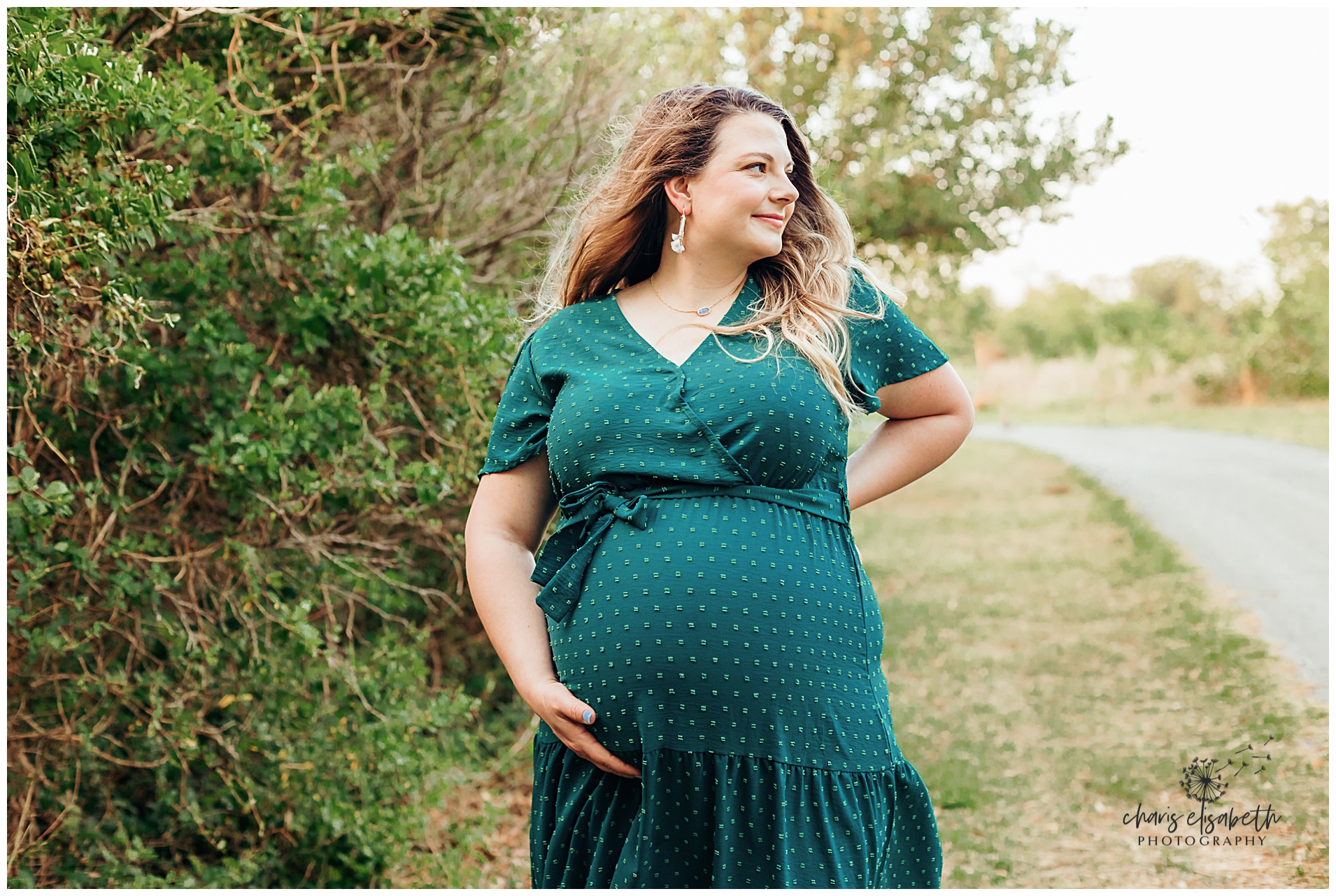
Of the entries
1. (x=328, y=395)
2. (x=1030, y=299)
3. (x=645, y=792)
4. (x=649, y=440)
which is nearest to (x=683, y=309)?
(x=649, y=440)

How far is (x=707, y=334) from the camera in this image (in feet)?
6.48

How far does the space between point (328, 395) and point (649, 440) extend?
142cm

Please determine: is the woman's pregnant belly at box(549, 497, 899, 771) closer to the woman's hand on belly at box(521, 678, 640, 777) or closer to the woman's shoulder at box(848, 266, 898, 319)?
the woman's hand on belly at box(521, 678, 640, 777)

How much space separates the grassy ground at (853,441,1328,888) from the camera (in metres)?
4.25

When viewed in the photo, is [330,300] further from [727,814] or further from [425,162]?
[727,814]

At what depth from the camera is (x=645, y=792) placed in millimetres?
1791

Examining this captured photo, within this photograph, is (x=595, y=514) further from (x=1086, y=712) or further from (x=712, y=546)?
(x=1086, y=712)

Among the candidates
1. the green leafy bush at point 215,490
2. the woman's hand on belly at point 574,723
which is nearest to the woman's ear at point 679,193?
the woman's hand on belly at point 574,723

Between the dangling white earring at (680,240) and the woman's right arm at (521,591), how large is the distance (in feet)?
1.57

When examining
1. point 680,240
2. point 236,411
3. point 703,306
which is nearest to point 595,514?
point 703,306

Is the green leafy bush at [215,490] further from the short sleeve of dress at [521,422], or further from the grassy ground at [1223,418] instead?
the grassy ground at [1223,418]

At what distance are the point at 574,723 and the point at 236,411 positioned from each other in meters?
1.61

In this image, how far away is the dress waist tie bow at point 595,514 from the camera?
1.87 m

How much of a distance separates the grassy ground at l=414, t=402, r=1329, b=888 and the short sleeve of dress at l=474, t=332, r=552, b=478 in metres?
1.96
